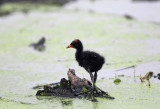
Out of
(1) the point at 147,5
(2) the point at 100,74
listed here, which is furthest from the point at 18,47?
(1) the point at 147,5

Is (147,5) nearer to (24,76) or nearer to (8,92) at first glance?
(24,76)

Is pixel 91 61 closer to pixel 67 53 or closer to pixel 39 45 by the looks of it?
pixel 67 53

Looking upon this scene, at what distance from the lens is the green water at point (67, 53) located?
5961 mm

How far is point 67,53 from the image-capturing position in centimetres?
1130

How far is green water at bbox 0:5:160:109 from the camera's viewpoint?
5.96 metres

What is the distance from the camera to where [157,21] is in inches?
667

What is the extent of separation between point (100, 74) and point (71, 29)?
28.1 ft

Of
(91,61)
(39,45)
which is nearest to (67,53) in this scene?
(39,45)

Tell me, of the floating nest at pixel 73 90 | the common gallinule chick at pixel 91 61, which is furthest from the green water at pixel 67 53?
the common gallinule chick at pixel 91 61

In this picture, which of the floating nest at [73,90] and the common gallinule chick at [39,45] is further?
the common gallinule chick at [39,45]

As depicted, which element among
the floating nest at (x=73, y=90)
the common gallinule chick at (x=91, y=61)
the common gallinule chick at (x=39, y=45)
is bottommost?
the floating nest at (x=73, y=90)

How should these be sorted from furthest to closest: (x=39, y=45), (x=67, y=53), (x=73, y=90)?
(x=39, y=45) → (x=67, y=53) → (x=73, y=90)

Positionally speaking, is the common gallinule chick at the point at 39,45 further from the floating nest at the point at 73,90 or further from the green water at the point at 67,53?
the floating nest at the point at 73,90

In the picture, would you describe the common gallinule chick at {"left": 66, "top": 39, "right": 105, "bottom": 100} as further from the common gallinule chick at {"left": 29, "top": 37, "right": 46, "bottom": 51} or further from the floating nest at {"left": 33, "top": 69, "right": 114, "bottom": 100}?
the common gallinule chick at {"left": 29, "top": 37, "right": 46, "bottom": 51}
